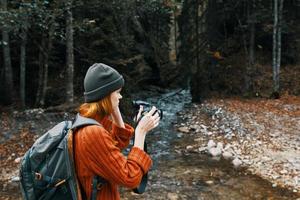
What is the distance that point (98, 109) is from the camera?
224 cm

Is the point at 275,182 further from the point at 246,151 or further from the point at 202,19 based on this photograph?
the point at 202,19

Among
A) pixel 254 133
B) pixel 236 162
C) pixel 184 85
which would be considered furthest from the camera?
pixel 184 85

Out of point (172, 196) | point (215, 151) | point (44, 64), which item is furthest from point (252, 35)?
point (172, 196)

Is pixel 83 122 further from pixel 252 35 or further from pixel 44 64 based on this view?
pixel 252 35

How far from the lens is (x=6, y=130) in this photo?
33.0ft

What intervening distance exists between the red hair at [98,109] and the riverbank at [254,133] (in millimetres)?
6329

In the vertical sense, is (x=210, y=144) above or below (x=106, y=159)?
below

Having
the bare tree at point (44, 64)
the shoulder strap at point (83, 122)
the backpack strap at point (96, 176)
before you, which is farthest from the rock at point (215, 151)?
the shoulder strap at point (83, 122)

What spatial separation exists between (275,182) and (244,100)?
28.1 ft

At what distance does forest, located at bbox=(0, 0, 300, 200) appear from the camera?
8.50 m

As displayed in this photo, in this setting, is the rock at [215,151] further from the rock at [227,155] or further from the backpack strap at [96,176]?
the backpack strap at [96,176]

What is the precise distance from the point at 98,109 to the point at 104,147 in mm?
278

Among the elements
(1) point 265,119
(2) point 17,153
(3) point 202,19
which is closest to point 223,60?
(3) point 202,19

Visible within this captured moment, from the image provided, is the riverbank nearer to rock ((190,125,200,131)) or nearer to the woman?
rock ((190,125,200,131))
